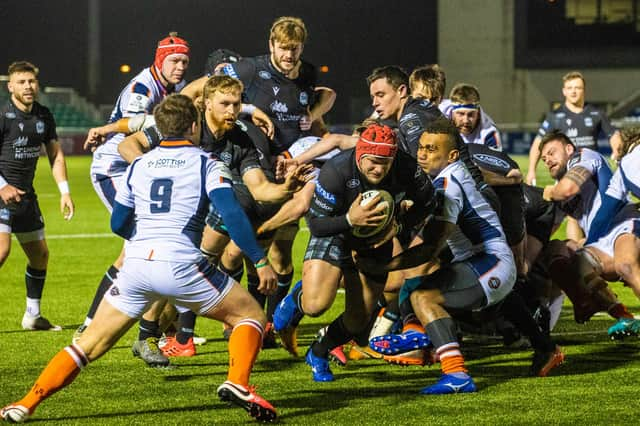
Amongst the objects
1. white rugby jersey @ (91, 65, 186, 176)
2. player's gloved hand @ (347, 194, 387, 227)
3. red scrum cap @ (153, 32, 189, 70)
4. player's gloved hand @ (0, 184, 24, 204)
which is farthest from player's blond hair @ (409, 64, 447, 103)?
player's gloved hand @ (0, 184, 24, 204)

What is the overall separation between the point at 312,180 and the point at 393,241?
1104 mm

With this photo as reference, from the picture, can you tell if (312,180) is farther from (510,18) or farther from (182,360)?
(510,18)

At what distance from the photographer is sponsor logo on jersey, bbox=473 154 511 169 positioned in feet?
26.4

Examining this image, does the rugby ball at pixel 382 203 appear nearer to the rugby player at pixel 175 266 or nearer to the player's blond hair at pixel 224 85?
the rugby player at pixel 175 266

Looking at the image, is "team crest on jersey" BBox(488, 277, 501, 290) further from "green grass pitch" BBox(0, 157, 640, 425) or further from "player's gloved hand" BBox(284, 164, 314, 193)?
"player's gloved hand" BBox(284, 164, 314, 193)

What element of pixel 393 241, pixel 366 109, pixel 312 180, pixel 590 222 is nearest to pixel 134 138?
pixel 312 180

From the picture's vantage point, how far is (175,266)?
5.65m

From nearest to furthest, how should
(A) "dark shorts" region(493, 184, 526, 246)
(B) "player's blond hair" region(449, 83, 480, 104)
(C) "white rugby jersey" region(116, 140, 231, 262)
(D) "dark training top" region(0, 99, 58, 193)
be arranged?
(C) "white rugby jersey" region(116, 140, 231, 262) → (A) "dark shorts" region(493, 184, 526, 246) → (B) "player's blond hair" region(449, 83, 480, 104) → (D) "dark training top" region(0, 99, 58, 193)

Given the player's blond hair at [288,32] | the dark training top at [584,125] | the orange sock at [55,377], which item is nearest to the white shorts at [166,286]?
the orange sock at [55,377]

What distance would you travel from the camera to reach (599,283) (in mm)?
8328

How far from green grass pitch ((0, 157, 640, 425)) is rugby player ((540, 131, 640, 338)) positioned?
0.52 meters

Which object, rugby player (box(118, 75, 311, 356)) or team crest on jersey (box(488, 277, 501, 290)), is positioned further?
rugby player (box(118, 75, 311, 356))

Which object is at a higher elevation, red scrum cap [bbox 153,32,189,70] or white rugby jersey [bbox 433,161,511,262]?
red scrum cap [bbox 153,32,189,70]

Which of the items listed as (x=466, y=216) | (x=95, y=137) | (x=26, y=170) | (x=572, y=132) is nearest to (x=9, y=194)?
(x=26, y=170)
